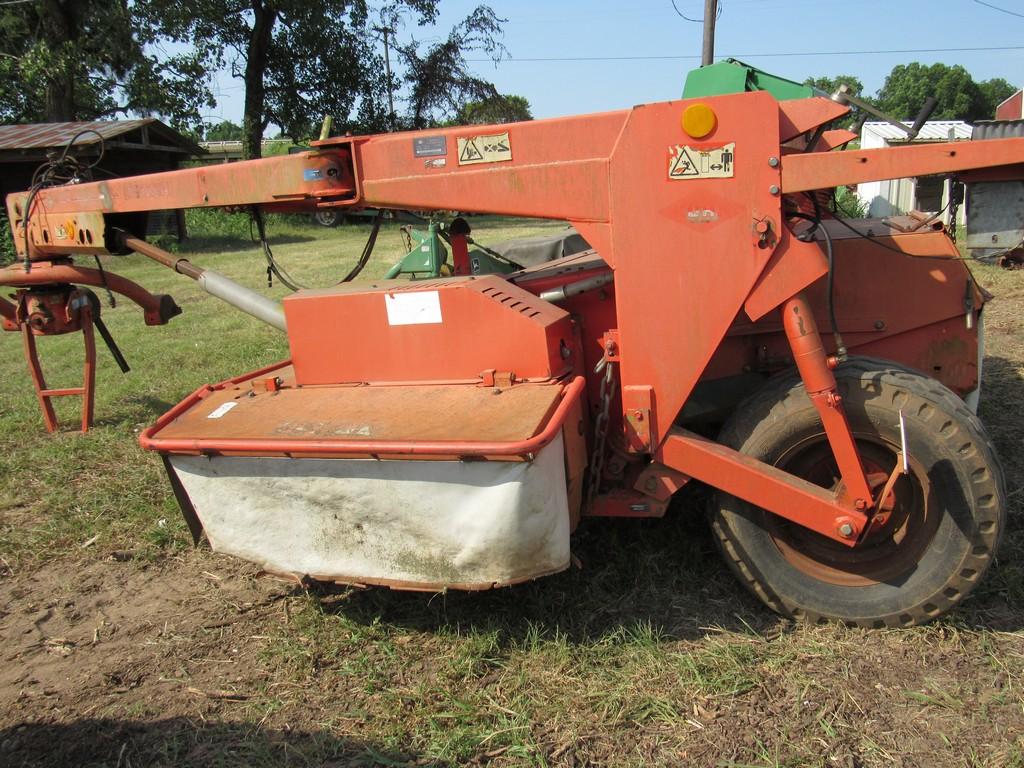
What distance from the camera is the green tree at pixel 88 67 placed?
69.6 feet

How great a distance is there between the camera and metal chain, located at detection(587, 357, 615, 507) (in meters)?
2.83

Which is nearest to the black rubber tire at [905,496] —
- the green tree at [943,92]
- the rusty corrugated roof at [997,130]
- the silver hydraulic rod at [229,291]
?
the rusty corrugated roof at [997,130]

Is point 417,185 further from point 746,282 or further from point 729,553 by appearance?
point 729,553

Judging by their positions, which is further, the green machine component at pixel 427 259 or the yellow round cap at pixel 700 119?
the green machine component at pixel 427 259

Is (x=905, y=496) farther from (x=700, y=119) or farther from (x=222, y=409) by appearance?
(x=222, y=409)

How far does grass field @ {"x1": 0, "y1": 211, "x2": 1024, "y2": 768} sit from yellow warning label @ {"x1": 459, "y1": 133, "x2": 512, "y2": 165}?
1.56m

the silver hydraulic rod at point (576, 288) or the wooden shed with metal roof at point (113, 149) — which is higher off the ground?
the wooden shed with metal roof at point (113, 149)

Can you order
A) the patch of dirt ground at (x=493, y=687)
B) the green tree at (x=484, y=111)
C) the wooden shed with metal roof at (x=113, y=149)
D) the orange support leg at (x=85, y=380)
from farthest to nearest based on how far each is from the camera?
the green tree at (x=484, y=111) < the wooden shed with metal roof at (x=113, y=149) < the orange support leg at (x=85, y=380) < the patch of dirt ground at (x=493, y=687)

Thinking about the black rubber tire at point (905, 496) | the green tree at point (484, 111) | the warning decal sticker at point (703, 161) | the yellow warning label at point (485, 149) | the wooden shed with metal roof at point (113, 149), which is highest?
the green tree at point (484, 111)

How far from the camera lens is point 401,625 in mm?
2982

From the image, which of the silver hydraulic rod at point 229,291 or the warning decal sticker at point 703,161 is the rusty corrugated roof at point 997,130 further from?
the silver hydraulic rod at point 229,291

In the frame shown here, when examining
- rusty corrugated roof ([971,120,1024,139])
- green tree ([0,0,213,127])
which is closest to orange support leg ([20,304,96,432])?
rusty corrugated roof ([971,120,1024,139])

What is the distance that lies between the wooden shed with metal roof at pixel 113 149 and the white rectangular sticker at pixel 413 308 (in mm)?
14019

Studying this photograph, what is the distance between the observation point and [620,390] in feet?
9.58
